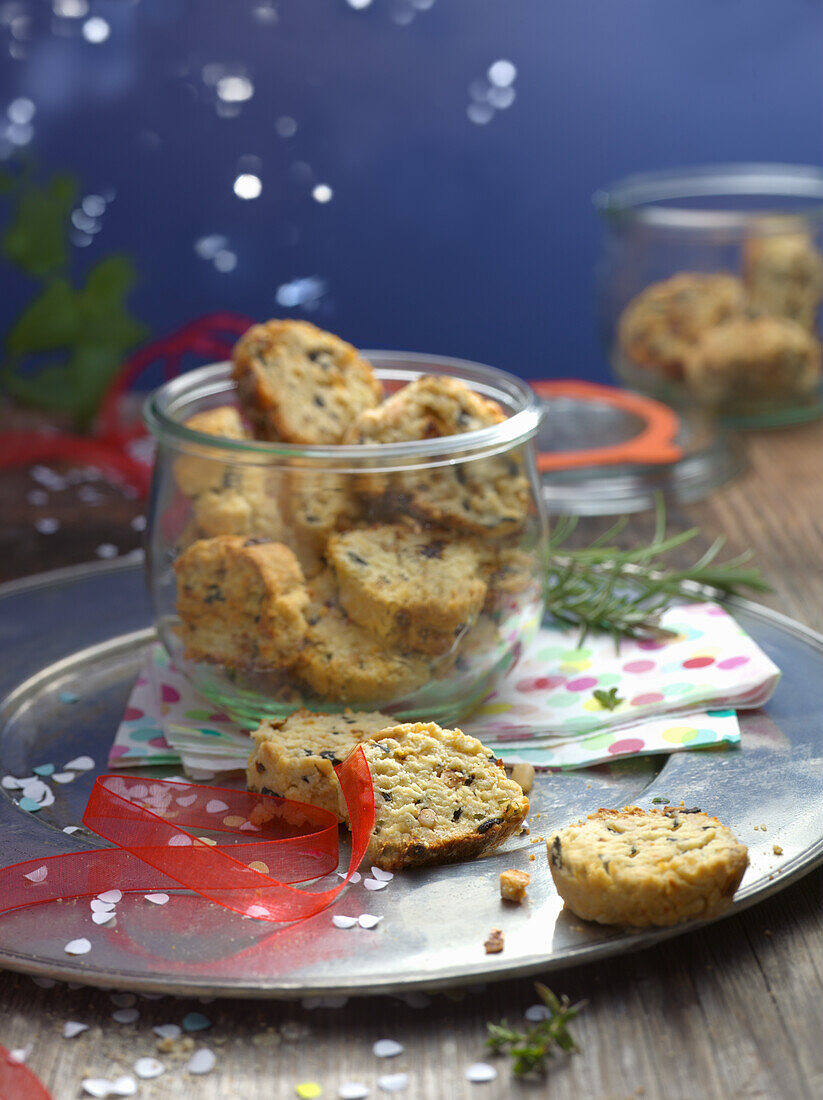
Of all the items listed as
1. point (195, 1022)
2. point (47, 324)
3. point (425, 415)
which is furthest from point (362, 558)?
point (47, 324)

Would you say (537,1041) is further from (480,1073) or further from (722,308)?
(722,308)

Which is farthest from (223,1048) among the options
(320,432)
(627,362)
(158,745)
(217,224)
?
(217,224)

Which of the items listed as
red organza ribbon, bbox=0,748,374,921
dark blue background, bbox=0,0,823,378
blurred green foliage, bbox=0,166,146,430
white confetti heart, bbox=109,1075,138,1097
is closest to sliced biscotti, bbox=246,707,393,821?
red organza ribbon, bbox=0,748,374,921

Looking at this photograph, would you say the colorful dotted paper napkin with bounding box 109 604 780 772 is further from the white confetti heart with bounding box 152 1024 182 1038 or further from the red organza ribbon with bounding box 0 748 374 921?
the white confetti heart with bounding box 152 1024 182 1038

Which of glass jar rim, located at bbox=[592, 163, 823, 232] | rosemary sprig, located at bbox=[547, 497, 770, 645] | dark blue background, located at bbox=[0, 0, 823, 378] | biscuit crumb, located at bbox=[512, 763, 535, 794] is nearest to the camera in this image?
biscuit crumb, located at bbox=[512, 763, 535, 794]

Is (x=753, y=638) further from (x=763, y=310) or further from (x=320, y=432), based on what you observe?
(x=763, y=310)

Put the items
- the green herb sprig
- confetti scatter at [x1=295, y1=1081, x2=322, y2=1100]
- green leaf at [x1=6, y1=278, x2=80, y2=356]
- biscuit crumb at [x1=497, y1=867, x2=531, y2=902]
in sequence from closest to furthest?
confetti scatter at [x1=295, y1=1081, x2=322, y2=1100]
biscuit crumb at [x1=497, y1=867, x2=531, y2=902]
the green herb sprig
green leaf at [x1=6, y1=278, x2=80, y2=356]

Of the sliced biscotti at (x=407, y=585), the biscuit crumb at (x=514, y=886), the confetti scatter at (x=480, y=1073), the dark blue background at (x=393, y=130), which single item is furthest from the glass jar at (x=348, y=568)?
the dark blue background at (x=393, y=130)

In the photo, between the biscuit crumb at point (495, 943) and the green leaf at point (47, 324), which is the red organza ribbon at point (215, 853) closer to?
the biscuit crumb at point (495, 943)
